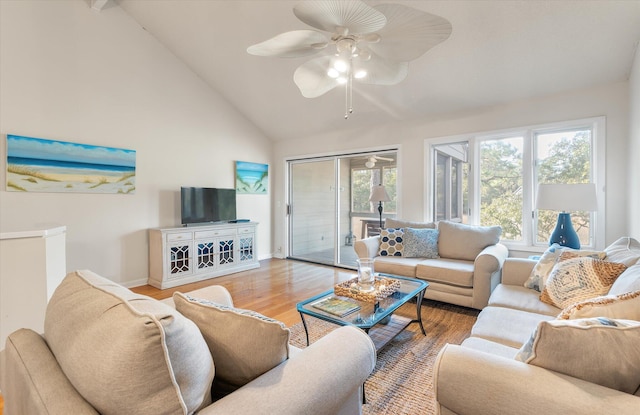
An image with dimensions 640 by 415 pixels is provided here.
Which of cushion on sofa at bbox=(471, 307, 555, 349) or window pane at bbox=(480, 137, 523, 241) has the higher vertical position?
window pane at bbox=(480, 137, 523, 241)

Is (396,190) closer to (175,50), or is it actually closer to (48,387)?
(175,50)

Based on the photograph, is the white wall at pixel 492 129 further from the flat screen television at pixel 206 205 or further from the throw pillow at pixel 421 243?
the flat screen television at pixel 206 205

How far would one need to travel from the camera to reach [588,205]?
102 inches

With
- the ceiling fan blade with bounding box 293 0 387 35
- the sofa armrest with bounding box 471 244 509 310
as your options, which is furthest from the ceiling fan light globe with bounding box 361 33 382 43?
the sofa armrest with bounding box 471 244 509 310

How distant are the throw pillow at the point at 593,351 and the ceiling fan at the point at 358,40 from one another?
1498mm

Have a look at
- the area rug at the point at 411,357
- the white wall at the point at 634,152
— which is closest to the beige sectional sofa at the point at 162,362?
the area rug at the point at 411,357

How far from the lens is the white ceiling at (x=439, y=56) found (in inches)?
101

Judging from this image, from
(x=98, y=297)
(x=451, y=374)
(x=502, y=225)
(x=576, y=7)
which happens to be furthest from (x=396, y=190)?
(x=98, y=297)

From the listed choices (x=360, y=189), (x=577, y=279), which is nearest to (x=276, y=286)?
(x=360, y=189)

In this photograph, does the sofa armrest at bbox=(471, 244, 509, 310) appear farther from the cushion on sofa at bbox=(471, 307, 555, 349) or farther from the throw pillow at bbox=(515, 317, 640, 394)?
the throw pillow at bbox=(515, 317, 640, 394)

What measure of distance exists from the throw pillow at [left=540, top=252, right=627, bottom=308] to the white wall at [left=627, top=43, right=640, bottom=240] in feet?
3.05

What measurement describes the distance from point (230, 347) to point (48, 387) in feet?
1.48

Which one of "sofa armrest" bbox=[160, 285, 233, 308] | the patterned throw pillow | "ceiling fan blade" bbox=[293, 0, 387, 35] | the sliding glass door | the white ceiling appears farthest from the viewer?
the sliding glass door

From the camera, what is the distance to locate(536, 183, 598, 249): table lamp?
260cm
